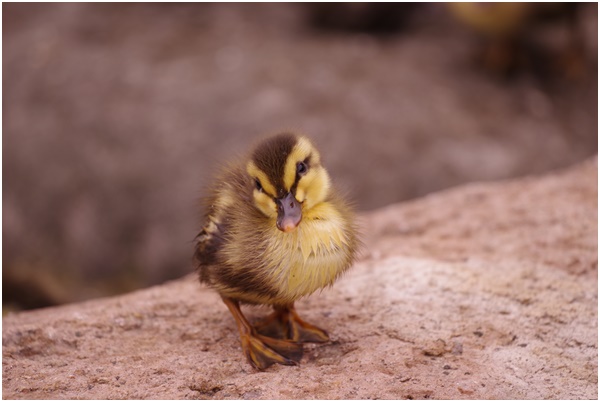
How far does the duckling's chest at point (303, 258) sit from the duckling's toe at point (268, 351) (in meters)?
0.23

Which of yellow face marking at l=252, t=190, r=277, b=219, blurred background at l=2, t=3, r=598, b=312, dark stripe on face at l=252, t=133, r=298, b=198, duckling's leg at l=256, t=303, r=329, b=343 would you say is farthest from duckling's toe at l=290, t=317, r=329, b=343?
blurred background at l=2, t=3, r=598, b=312

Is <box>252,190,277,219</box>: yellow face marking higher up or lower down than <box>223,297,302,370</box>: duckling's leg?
higher up

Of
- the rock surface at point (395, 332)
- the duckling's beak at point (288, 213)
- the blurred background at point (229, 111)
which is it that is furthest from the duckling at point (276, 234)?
the blurred background at point (229, 111)

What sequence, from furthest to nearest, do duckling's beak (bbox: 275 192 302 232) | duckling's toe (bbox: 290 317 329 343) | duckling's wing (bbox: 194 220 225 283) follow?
duckling's toe (bbox: 290 317 329 343), duckling's wing (bbox: 194 220 225 283), duckling's beak (bbox: 275 192 302 232)

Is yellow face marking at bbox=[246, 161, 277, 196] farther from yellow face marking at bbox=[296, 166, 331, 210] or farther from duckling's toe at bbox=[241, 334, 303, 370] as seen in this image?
duckling's toe at bbox=[241, 334, 303, 370]

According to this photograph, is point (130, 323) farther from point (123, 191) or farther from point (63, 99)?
point (63, 99)

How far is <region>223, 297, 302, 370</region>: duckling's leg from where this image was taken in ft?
7.66

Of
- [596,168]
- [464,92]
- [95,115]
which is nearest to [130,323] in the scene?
[596,168]

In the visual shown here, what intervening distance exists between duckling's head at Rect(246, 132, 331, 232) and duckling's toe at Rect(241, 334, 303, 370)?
44 cm

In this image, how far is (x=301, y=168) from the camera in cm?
215

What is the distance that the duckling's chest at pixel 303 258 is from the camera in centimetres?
219

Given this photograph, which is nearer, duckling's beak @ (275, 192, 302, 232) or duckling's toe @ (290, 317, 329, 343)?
duckling's beak @ (275, 192, 302, 232)

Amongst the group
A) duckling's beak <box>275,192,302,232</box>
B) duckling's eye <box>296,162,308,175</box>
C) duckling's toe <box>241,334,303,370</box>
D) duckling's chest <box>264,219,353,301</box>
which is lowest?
duckling's toe <box>241,334,303,370</box>

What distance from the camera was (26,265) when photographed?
6.57 meters
